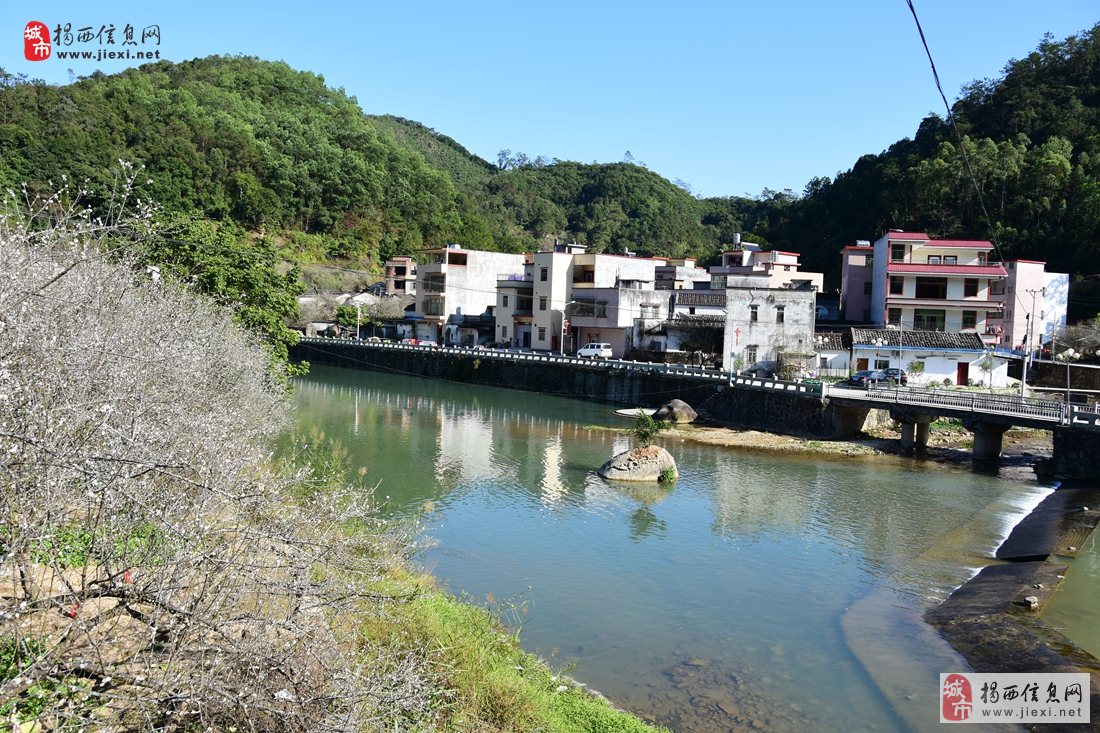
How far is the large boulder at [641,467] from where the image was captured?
24922mm

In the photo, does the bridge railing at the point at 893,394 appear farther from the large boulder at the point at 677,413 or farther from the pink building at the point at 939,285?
the pink building at the point at 939,285

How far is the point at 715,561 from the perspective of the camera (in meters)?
17.3

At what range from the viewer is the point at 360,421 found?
A: 1380 inches

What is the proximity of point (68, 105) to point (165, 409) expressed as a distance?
8140 cm

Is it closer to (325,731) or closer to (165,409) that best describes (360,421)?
(165,409)

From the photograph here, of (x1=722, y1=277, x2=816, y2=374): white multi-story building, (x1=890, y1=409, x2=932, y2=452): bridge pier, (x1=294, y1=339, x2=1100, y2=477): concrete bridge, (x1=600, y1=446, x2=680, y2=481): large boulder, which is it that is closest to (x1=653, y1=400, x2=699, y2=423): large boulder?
(x1=294, y1=339, x2=1100, y2=477): concrete bridge

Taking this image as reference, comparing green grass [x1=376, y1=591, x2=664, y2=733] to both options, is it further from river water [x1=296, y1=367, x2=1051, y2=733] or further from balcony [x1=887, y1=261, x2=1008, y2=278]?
balcony [x1=887, y1=261, x2=1008, y2=278]

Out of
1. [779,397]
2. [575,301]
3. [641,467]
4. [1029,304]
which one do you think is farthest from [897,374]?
[575,301]

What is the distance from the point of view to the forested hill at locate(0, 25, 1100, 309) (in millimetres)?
57188

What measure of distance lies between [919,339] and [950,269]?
22.6 feet

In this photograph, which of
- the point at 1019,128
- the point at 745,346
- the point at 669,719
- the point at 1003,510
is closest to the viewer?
the point at 669,719

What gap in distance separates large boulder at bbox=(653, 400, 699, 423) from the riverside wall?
127 centimetres

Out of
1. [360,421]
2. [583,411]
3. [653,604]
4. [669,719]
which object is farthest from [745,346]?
[669,719]

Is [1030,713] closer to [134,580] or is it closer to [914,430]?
[134,580]
